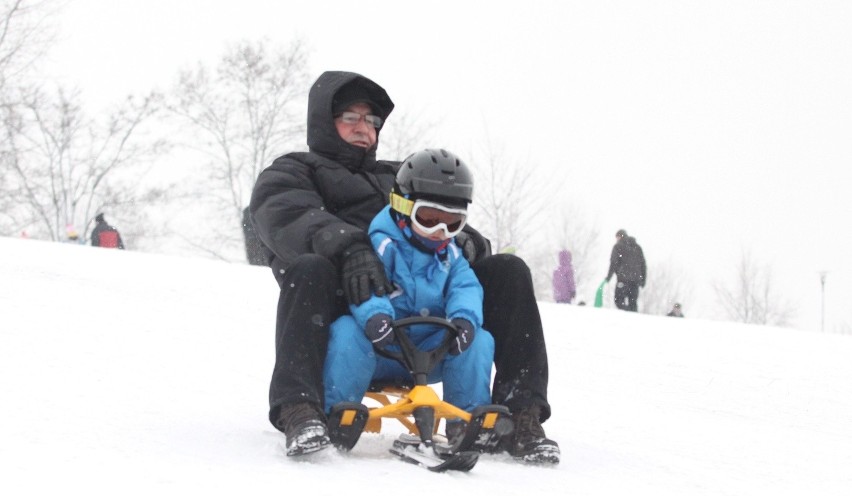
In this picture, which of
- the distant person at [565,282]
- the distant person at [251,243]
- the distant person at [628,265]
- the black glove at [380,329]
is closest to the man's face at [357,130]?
the black glove at [380,329]

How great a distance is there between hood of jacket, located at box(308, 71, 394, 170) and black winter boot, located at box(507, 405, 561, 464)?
1.21 m

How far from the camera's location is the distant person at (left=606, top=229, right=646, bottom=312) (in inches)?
647

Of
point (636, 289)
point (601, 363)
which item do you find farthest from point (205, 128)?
point (601, 363)

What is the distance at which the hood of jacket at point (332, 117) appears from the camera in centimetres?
403

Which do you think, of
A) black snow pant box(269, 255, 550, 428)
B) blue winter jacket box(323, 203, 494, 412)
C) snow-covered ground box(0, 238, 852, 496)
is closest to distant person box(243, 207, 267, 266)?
snow-covered ground box(0, 238, 852, 496)

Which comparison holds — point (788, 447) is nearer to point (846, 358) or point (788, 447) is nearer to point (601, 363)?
point (601, 363)

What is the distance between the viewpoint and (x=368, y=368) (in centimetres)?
336

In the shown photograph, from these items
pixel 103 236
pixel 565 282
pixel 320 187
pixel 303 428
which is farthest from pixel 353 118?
pixel 565 282

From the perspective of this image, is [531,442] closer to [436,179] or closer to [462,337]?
[462,337]

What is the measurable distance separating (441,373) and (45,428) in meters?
1.29

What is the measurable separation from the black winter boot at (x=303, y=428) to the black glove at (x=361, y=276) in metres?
0.38

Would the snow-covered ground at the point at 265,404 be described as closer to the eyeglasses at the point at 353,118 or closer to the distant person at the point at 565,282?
the eyeglasses at the point at 353,118

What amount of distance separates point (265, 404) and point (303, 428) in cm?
177

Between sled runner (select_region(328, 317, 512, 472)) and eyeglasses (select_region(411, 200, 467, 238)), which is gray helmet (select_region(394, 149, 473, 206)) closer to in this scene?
eyeglasses (select_region(411, 200, 467, 238))
